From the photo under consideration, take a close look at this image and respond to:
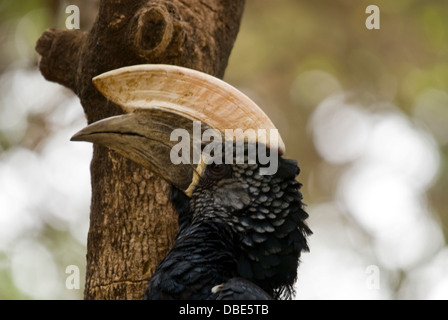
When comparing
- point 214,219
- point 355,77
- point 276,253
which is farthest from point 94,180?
point 355,77

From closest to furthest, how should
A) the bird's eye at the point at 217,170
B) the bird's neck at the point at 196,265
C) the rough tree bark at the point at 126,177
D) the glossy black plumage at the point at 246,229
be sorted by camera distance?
the bird's neck at the point at 196,265 < the glossy black plumage at the point at 246,229 < the bird's eye at the point at 217,170 < the rough tree bark at the point at 126,177

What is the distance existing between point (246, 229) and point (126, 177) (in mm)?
704

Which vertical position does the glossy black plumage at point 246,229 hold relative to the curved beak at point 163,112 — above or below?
below

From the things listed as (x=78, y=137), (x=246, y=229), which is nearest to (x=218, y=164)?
(x=246, y=229)

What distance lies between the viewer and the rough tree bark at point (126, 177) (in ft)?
10.3

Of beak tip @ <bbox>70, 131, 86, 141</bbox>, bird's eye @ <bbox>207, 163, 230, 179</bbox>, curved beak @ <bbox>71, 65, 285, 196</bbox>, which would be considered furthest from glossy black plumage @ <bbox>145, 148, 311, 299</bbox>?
beak tip @ <bbox>70, 131, 86, 141</bbox>

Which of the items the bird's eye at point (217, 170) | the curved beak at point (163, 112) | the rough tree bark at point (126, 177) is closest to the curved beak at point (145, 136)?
the curved beak at point (163, 112)

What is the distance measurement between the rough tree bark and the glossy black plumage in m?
0.21

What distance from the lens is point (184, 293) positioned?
276 cm

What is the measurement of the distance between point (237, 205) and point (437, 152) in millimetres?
5449

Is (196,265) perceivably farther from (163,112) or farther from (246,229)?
(163,112)

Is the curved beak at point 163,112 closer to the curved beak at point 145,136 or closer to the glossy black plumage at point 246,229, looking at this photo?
the curved beak at point 145,136
